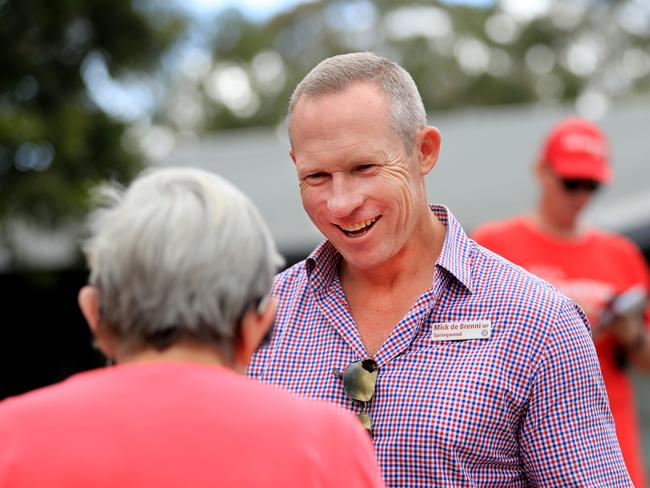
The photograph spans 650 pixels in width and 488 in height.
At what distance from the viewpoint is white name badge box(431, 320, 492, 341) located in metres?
2.07

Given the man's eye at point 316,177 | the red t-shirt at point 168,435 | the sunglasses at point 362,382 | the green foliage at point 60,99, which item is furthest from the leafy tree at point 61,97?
the red t-shirt at point 168,435

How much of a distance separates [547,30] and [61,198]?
27.4 metres

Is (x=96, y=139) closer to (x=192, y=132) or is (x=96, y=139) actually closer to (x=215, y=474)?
(x=215, y=474)

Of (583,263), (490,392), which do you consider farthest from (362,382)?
(583,263)

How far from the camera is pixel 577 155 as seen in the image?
Result: 4.07 meters

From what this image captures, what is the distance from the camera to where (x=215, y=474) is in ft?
4.33

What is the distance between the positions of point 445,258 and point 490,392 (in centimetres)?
35

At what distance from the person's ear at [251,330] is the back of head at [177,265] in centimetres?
2

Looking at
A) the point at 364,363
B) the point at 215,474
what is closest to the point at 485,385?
the point at 364,363

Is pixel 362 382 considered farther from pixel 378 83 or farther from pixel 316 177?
pixel 378 83

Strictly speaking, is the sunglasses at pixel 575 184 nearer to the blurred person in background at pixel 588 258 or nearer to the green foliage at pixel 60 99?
the blurred person in background at pixel 588 258

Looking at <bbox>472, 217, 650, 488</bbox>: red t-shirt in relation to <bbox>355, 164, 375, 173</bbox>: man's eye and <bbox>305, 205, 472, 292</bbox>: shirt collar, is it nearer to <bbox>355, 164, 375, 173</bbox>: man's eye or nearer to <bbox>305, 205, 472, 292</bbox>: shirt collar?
<bbox>305, 205, 472, 292</bbox>: shirt collar

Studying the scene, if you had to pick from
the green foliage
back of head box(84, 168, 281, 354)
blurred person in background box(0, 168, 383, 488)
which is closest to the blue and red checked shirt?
blurred person in background box(0, 168, 383, 488)

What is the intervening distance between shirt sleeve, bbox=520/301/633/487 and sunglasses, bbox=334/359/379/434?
330 mm
